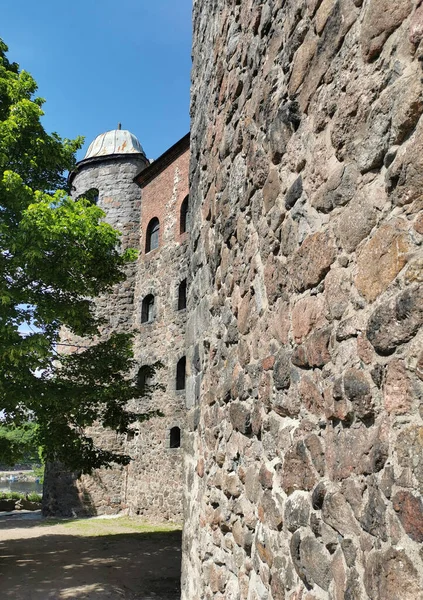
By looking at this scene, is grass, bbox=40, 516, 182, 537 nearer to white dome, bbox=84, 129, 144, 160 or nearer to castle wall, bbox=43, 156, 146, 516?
castle wall, bbox=43, 156, 146, 516

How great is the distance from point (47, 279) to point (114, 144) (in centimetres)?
1464

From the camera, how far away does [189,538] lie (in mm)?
4016

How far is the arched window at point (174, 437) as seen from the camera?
632 inches

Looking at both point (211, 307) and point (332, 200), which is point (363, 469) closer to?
point (332, 200)

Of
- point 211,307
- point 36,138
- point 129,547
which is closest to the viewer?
point 211,307

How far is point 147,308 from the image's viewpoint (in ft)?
61.8

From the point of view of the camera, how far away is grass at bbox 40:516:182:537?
13633 mm

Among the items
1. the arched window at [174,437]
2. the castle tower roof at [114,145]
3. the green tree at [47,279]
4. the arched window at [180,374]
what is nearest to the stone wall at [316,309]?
the green tree at [47,279]

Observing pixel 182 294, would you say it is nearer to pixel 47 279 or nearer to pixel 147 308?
pixel 147 308

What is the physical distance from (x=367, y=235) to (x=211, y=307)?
2.09m

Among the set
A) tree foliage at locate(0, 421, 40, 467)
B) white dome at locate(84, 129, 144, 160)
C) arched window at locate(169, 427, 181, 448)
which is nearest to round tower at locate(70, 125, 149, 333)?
white dome at locate(84, 129, 144, 160)

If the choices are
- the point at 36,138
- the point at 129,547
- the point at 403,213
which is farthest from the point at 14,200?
the point at 403,213

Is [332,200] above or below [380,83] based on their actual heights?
below

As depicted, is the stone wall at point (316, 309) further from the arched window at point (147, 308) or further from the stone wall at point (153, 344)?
the arched window at point (147, 308)
